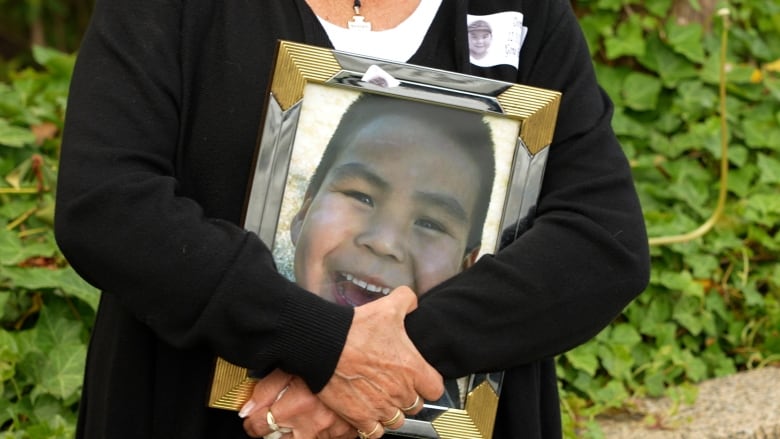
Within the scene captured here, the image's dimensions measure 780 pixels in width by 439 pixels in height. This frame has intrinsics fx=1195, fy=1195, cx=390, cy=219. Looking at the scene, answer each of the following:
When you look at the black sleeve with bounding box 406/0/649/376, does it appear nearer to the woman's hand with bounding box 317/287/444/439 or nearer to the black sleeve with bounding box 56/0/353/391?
the woman's hand with bounding box 317/287/444/439

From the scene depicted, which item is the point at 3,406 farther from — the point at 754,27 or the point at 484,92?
the point at 754,27

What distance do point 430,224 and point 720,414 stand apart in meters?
1.67

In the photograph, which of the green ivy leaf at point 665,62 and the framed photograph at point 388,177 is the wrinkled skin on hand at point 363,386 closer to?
the framed photograph at point 388,177

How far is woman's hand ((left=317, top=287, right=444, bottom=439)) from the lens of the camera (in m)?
1.70

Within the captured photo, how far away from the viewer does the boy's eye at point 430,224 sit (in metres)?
1.78

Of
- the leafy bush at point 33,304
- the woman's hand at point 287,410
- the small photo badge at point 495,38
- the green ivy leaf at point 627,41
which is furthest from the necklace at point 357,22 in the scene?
the green ivy leaf at point 627,41

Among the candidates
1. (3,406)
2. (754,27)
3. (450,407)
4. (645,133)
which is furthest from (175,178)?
(754,27)

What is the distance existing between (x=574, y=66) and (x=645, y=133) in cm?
203

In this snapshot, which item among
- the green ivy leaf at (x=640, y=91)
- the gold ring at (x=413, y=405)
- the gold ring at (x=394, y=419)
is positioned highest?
the gold ring at (x=413, y=405)

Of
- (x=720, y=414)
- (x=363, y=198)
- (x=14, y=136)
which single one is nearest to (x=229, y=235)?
(x=363, y=198)

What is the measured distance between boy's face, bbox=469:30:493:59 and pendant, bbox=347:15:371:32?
166 millimetres

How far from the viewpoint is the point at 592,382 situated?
3.34 metres

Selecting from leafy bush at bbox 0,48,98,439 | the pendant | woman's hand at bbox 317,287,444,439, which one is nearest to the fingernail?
woman's hand at bbox 317,287,444,439

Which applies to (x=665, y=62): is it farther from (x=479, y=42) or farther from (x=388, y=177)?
(x=388, y=177)
